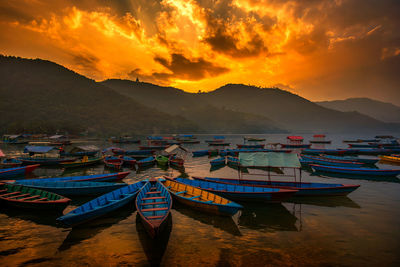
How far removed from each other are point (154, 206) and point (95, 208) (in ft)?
14.1

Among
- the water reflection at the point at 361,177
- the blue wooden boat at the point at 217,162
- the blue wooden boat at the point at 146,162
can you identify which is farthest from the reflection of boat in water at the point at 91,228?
the water reflection at the point at 361,177

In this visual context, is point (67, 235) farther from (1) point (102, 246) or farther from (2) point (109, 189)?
(2) point (109, 189)

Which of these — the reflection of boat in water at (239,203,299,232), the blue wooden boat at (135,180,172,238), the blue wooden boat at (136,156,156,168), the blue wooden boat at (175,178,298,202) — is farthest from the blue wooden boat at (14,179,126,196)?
the blue wooden boat at (136,156,156,168)

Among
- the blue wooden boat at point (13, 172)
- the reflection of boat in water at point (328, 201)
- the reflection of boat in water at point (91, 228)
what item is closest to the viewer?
the reflection of boat in water at point (91, 228)

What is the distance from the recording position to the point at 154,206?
50.8 feet

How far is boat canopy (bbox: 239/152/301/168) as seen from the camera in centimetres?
2000

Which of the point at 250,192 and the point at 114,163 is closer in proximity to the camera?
the point at 250,192

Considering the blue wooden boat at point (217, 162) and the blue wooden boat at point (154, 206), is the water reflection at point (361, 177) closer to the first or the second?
the blue wooden boat at point (217, 162)

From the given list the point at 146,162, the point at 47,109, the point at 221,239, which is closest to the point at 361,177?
the point at 221,239

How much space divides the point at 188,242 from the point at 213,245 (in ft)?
5.36

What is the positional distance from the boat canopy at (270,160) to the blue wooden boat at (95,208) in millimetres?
12222

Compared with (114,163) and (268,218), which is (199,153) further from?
(268,218)

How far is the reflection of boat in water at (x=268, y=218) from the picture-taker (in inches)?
567

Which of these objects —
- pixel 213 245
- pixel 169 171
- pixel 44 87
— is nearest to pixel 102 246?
pixel 213 245
